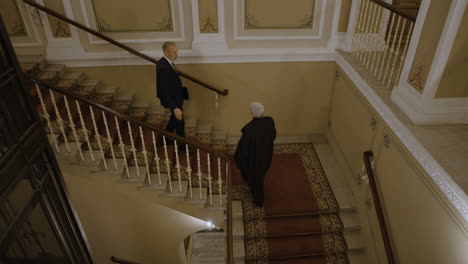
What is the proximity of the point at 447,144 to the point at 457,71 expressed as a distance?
0.69m

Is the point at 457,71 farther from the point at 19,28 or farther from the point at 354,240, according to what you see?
the point at 19,28

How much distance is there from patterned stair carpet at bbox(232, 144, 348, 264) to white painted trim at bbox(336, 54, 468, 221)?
1.56m

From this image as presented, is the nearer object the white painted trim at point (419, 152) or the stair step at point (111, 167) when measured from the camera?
the white painted trim at point (419, 152)

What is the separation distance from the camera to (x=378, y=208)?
12.7ft

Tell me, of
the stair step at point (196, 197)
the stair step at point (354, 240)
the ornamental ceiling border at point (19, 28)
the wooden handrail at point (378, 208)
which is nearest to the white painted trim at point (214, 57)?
the ornamental ceiling border at point (19, 28)

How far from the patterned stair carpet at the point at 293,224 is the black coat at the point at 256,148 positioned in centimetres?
49

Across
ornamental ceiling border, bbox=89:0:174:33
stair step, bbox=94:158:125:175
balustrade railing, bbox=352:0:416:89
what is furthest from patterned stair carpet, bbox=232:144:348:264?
ornamental ceiling border, bbox=89:0:174:33

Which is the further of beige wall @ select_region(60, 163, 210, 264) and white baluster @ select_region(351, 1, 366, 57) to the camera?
white baluster @ select_region(351, 1, 366, 57)

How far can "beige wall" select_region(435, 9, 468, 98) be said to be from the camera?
2.97 metres

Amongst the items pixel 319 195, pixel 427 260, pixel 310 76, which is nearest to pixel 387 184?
pixel 427 260

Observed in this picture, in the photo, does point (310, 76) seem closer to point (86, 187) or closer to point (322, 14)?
point (322, 14)

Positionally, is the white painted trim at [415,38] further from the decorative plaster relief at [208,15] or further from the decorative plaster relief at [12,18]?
the decorative plaster relief at [12,18]

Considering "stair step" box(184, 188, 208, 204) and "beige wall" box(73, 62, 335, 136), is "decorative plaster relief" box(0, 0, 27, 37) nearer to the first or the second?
"beige wall" box(73, 62, 335, 136)

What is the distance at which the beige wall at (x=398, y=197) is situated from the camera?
2.83 m
